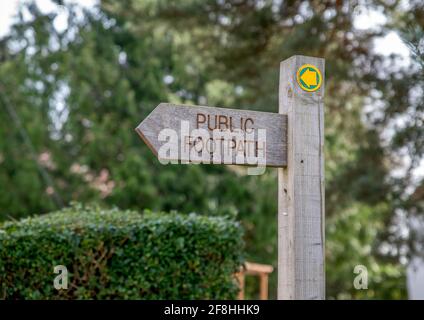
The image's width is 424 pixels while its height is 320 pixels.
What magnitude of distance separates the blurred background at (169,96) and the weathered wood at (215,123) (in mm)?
6499

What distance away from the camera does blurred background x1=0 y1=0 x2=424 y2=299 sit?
32.9ft

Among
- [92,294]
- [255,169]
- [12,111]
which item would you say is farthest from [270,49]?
[255,169]

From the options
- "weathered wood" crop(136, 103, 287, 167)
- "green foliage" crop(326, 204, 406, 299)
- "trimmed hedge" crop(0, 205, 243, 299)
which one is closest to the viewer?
"weathered wood" crop(136, 103, 287, 167)

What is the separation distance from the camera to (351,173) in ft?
33.6

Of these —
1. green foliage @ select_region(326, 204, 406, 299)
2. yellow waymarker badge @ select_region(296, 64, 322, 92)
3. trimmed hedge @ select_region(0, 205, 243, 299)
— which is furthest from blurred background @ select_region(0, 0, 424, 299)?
yellow waymarker badge @ select_region(296, 64, 322, 92)

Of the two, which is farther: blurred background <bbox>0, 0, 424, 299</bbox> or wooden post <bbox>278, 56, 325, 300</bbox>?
blurred background <bbox>0, 0, 424, 299</bbox>

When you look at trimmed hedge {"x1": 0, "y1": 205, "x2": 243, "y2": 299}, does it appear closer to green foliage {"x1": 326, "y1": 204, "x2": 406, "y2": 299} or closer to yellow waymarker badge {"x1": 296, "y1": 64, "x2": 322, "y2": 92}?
yellow waymarker badge {"x1": 296, "y1": 64, "x2": 322, "y2": 92}

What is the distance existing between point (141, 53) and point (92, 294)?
7.74 m

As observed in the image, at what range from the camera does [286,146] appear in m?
3.36

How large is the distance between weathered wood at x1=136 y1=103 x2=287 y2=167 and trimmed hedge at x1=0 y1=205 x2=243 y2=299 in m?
1.89

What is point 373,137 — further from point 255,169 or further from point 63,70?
point 255,169

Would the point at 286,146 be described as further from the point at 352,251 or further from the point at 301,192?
the point at 352,251

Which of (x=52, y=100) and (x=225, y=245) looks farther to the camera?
(x=52, y=100)

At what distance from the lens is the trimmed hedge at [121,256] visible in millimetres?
4855
